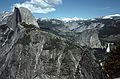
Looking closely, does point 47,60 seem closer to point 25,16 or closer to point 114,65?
point 114,65

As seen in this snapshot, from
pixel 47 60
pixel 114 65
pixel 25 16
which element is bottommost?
pixel 47 60

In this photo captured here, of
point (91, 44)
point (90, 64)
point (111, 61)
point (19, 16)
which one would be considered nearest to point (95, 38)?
point (91, 44)

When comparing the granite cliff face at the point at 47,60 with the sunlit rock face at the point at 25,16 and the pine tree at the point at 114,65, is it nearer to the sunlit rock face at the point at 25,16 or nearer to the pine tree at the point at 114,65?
the pine tree at the point at 114,65

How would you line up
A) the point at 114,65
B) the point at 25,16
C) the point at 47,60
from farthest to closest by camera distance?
the point at 25,16, the point at 47,60, the point at 114,65

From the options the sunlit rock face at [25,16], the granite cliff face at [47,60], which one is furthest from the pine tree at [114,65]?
the sunlit rock face at [25,16]

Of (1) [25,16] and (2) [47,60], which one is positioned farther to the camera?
(1) [25,16]

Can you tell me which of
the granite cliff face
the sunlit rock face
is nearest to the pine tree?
the granite cliff face

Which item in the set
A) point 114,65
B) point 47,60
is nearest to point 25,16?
point 47,60

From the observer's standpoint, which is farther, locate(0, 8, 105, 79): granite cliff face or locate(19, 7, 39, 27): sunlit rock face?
locate(19, 7, 39, 27): sunlit rock face

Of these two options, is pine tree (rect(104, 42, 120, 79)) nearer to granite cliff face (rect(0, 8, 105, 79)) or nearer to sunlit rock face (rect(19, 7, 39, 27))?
granite cliff face (rect(0, 8, 105, 79))

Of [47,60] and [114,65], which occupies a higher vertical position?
[114,65]

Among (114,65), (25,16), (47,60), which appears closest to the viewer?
(114,65)
